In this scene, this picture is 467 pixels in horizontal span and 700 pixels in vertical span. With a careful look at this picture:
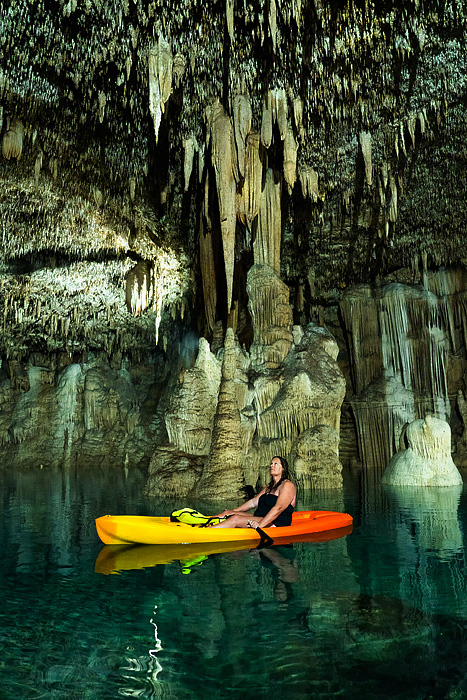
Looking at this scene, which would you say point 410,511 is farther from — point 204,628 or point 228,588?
point 204,628

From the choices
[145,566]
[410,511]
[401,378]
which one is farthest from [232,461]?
[401,378]

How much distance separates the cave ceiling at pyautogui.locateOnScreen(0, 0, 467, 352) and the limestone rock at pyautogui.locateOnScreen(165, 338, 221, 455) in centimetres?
175

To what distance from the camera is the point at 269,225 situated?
12.5 m

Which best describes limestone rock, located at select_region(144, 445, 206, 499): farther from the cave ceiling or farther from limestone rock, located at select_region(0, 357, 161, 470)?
limestone rock, located at select_region(0, 357, 161, 470)

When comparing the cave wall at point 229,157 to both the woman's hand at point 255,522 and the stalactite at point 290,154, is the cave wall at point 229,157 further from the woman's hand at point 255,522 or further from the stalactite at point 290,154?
the woman's hand at point 255,522

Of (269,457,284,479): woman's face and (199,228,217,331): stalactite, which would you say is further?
(199,228,217,331): stalactite

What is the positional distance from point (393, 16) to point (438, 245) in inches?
345

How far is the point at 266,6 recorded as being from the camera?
281 inches

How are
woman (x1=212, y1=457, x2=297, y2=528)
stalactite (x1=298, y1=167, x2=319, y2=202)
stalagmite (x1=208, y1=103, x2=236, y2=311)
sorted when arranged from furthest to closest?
stalactite (x1=298, y1=167, x2=319, y2=202) < stalagmite (x1=208, y1=103, x2=236, y2=311) < woman (x1=212, y1=457, x2=297, y2=528)

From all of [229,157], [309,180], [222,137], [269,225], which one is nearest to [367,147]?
[309,180]

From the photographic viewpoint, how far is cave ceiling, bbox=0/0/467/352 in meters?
7.50

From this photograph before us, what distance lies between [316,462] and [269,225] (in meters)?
4.94

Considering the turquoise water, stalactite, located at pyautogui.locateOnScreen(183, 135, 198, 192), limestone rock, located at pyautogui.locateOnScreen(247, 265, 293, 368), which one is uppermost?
stalactite, located at pyautogui.locateOnScreen(183, 135, 198, 192)

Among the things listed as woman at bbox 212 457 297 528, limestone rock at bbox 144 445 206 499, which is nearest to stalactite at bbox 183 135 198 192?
limestone rock at bbox 144 445 206 499
